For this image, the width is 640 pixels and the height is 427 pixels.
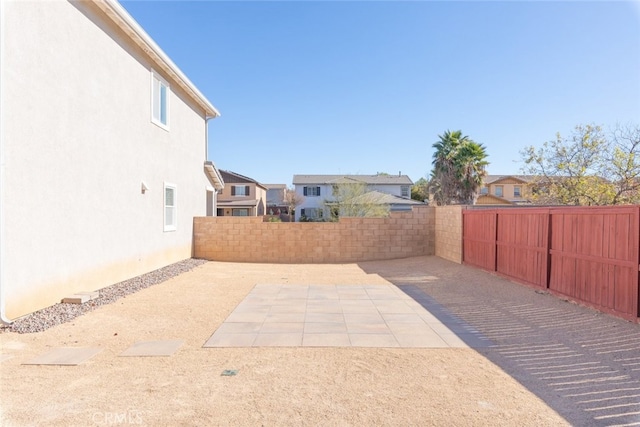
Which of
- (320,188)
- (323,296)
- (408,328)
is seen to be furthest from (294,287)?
(320,188)

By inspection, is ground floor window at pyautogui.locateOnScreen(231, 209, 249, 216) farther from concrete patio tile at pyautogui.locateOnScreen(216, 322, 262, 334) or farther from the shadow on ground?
concrete patio tile at pyautogui.locateOnScreen(216, 322, 262, 334)

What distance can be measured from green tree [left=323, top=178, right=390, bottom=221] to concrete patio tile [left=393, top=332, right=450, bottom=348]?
22.7m

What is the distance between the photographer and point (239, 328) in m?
5.50

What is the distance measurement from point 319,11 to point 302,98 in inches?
338

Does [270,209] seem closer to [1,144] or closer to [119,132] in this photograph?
[119,132]

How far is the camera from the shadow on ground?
3.26m

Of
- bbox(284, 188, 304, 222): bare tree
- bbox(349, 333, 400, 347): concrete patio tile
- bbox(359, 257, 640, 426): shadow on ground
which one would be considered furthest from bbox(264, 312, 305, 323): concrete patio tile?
bbox(284, 188, 304, 222): bare tree

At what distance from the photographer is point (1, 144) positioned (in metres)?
5.23

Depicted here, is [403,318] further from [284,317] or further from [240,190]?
[240,190]

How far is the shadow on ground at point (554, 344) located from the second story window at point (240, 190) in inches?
1227

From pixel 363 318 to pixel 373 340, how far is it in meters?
1.10

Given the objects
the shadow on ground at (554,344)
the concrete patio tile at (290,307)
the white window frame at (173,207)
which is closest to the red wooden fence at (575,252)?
the shadow on ground at (554,344)

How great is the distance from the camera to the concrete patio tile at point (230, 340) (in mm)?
4777

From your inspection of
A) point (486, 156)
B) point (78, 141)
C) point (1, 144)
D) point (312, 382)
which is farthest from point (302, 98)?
point (312, 382)
